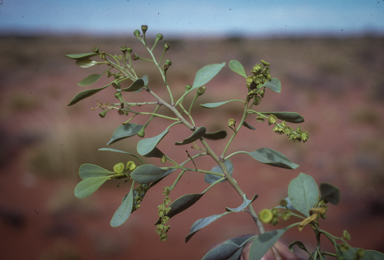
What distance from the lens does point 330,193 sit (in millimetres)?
433

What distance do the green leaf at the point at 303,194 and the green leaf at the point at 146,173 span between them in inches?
9.1

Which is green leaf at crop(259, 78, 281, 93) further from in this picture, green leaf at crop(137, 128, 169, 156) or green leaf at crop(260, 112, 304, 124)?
green leaf at crop(137, 128, 169, 156)

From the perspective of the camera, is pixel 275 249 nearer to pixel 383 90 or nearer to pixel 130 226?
pixel 130 226

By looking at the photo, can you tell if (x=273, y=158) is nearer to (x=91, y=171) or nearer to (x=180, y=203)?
(x=180, y=203)

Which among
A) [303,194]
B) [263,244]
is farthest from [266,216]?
[303,194]

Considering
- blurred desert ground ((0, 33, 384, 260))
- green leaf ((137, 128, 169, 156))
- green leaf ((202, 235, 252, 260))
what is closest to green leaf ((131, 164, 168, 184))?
green leaf ((137, 128, 169, 156))

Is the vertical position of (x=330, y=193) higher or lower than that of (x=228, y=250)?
higher

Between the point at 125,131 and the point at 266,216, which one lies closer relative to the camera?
the point at 266,216

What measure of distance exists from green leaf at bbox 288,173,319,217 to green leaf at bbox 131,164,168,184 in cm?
23

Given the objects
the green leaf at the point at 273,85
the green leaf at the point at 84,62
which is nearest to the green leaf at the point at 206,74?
the green leaf at the point at 273,85

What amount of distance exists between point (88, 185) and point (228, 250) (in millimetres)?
283

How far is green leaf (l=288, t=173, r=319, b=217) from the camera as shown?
55cm

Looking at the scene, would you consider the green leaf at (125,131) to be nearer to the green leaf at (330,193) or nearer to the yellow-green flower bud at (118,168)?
the yellow-green flower bud at (118,168)

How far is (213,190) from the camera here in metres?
1.64
